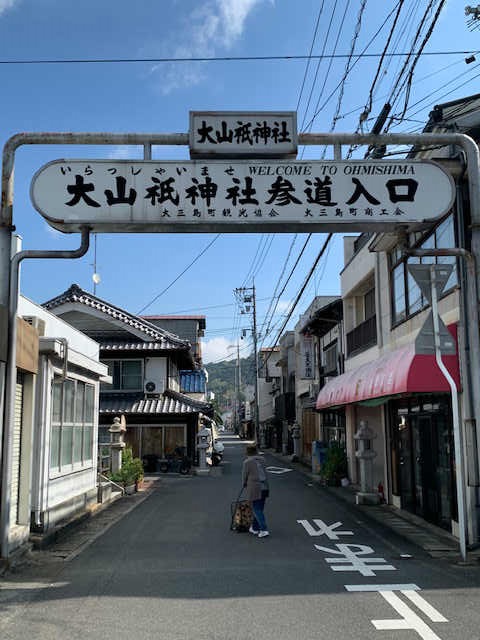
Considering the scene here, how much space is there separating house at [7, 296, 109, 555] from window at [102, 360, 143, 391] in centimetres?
1588

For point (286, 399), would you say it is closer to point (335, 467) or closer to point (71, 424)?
point (335, 467)

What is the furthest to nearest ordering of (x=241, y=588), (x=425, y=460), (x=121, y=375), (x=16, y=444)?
(x=121, y=375), (x=425, y=460), (x=16, y=444), (x=241, y=588)

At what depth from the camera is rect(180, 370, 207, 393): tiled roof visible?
38.5 m

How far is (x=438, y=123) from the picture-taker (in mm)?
11703

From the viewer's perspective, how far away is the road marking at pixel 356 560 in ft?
27.4

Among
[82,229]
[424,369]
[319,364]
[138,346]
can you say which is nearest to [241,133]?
[82,229]

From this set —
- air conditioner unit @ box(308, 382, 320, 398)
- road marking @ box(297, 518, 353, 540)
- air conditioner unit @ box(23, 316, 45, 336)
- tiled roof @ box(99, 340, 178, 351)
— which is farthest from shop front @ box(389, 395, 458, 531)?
tiled roof @ box(99, 340, 178, 351)

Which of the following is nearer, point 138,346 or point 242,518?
point 242,518

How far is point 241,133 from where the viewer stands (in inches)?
362

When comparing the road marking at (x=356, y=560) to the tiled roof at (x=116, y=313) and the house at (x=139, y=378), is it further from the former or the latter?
the tiled roof at (x=116, y=313)

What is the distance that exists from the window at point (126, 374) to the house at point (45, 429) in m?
15.9

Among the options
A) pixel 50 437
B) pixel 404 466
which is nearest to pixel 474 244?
pixel 404 466

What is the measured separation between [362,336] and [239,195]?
11.5 m

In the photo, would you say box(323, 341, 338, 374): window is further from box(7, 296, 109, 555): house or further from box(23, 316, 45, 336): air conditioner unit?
box(23, 316, 45, 336): air conditioner unit
